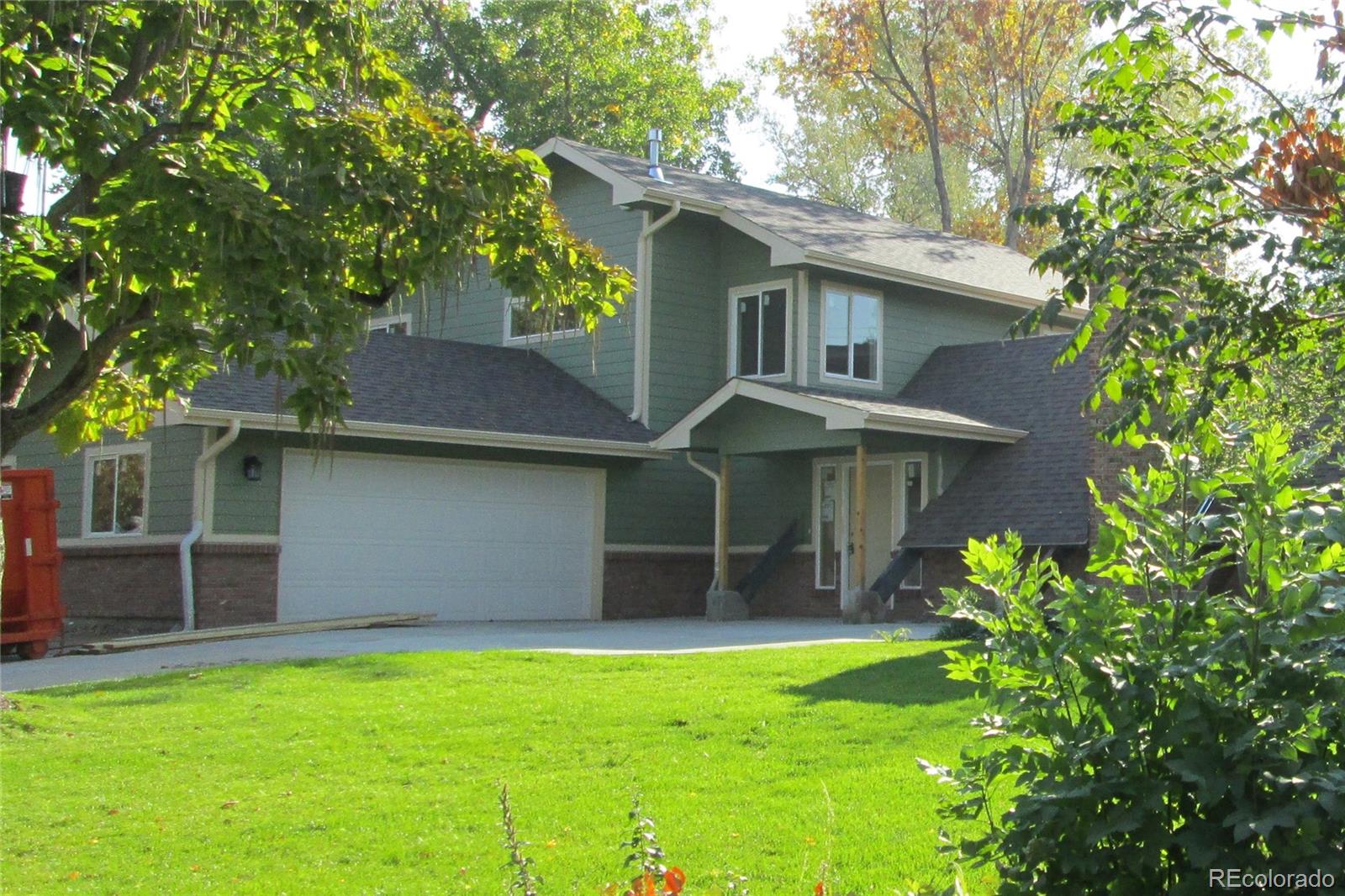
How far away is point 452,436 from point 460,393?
5.04ft

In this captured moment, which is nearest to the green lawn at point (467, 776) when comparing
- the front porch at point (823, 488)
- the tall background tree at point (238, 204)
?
the tall background tree at point (238, 204)

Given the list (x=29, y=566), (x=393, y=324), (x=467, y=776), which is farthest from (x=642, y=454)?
(x=467, y=776)

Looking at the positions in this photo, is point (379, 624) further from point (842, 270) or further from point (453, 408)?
point (842, 270)

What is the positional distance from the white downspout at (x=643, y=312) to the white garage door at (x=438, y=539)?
51.9 inches

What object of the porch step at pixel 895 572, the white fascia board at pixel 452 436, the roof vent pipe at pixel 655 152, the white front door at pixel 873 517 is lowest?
the porch step at pixel 895 572

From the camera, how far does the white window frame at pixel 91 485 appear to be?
1923 centimetres

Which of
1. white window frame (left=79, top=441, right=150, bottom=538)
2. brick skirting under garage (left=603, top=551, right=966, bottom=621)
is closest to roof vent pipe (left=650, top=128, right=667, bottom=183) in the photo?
brick skirting under garage (left=603, top=551, right=966, bottom=621)

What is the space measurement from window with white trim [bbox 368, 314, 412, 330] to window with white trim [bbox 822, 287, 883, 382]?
23.0ft

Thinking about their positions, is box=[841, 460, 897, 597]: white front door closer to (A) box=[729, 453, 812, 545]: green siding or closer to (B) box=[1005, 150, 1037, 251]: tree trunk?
(A) box=[729, 453, 812, 545]: green siding

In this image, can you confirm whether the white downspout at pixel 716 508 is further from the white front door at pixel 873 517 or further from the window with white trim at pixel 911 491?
the window with white trim at pixel 911 491

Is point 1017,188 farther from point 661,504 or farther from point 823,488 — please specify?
point 661,504

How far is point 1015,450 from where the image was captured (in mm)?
20484

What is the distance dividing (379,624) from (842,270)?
847cm

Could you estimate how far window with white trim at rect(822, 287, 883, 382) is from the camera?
22.2 metres
